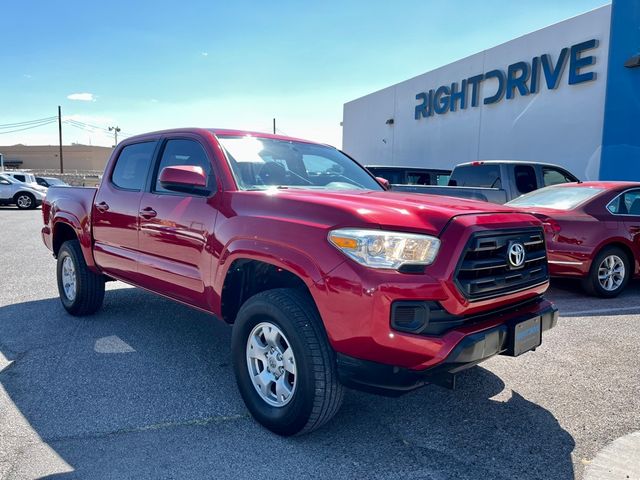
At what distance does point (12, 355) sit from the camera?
14.1ft

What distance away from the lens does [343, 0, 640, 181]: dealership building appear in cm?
1274

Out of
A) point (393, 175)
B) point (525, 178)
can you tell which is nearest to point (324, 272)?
point (525, 178)

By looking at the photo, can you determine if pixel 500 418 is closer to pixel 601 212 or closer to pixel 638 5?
pixel 601 212

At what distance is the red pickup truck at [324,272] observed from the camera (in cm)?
257

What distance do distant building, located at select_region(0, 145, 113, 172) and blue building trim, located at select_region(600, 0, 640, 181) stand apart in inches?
2891

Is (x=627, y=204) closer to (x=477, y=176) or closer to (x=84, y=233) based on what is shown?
(x=477, y=176)

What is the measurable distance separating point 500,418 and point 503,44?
15937 millimetres

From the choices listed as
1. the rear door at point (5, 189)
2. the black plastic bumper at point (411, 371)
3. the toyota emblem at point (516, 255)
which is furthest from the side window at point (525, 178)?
the rear door at point (5, 189)

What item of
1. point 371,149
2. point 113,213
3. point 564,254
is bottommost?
point 564,254

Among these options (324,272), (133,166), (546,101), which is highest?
(546,101)

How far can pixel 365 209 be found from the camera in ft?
9.08

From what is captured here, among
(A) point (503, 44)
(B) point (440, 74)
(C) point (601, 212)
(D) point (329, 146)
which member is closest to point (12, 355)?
(D) point (329, 146)

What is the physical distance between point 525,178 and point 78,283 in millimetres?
7552

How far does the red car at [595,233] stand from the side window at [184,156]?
4367 millimetres
